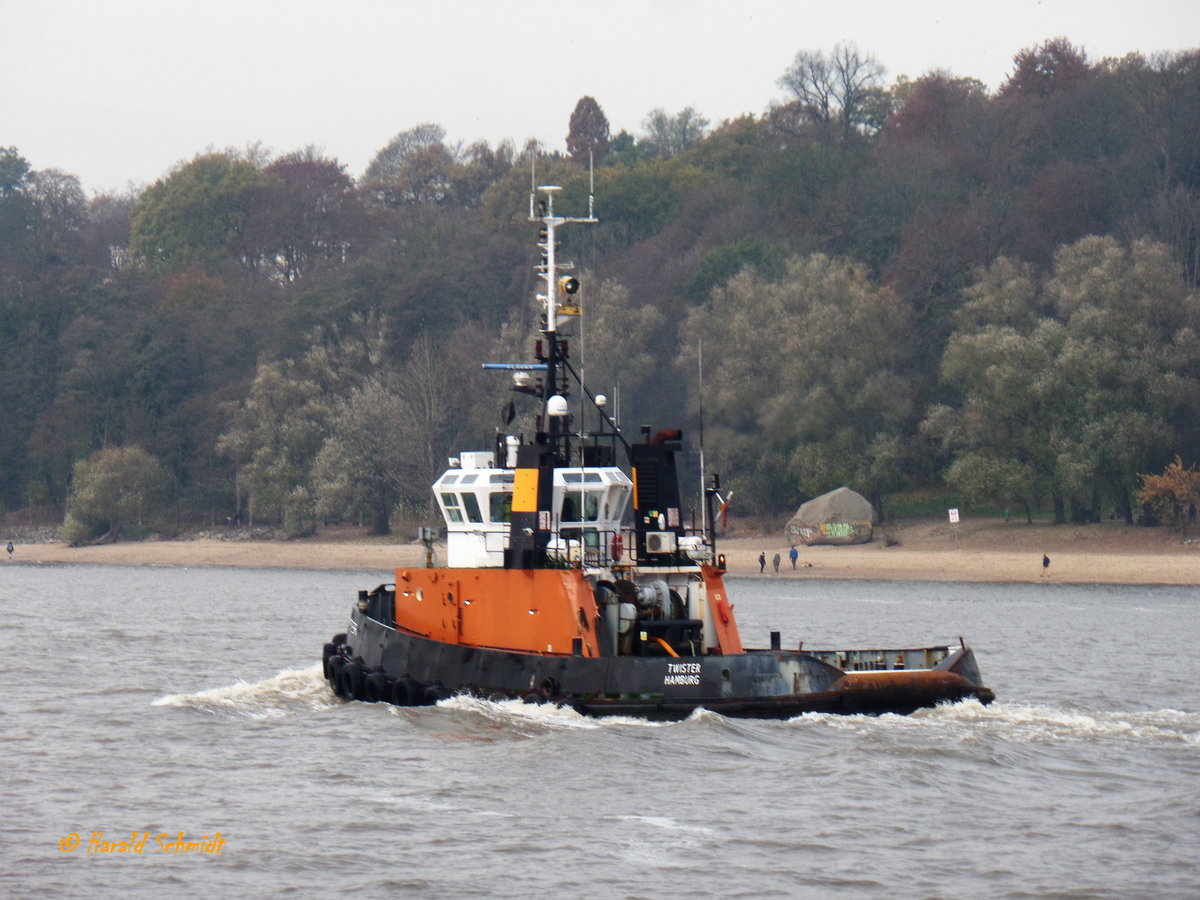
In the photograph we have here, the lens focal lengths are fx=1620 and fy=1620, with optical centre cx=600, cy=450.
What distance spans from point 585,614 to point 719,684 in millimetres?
1807

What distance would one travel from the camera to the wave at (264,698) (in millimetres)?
22641

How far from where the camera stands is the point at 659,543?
803 inches

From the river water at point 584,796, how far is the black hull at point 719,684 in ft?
0.67

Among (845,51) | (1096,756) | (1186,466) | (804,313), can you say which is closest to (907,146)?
(845,51)

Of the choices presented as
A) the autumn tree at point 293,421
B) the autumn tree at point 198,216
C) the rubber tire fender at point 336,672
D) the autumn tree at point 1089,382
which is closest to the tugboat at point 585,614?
the rubber tire fender at point 336,672

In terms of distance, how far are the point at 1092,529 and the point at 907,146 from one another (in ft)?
109

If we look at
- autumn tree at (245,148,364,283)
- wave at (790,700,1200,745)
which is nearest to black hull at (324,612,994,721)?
wave at (790,700,1200,745)

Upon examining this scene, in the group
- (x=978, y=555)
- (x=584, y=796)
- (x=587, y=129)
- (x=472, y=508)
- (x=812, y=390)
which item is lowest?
(x=584, y=796)

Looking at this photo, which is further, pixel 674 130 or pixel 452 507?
pixel 674 130

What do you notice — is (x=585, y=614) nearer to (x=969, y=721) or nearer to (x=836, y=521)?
(x=969, y=721)

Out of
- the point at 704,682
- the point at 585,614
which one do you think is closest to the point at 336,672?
the point at 585,614

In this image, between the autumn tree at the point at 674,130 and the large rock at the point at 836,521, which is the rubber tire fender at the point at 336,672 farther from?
the autumn tree at the point at 674,130
